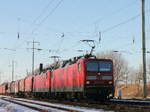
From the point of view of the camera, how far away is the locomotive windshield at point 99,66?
91.1 feet

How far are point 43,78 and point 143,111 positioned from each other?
89.5 feet

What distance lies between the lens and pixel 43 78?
44.8 m

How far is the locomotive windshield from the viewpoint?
91.1 feet

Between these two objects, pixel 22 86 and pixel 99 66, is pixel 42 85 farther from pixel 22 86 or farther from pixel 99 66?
pixel 22 86

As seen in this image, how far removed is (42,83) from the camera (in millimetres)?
45188

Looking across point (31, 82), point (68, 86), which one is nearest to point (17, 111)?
point (68, 86)

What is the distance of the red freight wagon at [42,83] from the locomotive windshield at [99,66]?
→ 43.6 ft

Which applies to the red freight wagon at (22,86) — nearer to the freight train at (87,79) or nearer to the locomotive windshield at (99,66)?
the freight train at (87,79)

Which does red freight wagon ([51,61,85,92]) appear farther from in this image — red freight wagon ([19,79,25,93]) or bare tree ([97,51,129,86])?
bare tree ([97,51,129,86])

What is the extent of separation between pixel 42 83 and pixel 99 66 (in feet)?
59.4

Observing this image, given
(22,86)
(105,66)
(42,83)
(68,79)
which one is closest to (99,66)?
(105,66)

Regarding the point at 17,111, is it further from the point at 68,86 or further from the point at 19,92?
the point at 19,92

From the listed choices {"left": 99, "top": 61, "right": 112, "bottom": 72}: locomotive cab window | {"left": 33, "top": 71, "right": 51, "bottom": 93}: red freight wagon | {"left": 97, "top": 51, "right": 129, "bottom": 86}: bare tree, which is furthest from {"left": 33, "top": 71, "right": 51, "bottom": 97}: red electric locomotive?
{"left": 97, "top": 51, "right": 129, "bottom": 86}: bare tree

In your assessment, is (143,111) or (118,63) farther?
(118,63)
